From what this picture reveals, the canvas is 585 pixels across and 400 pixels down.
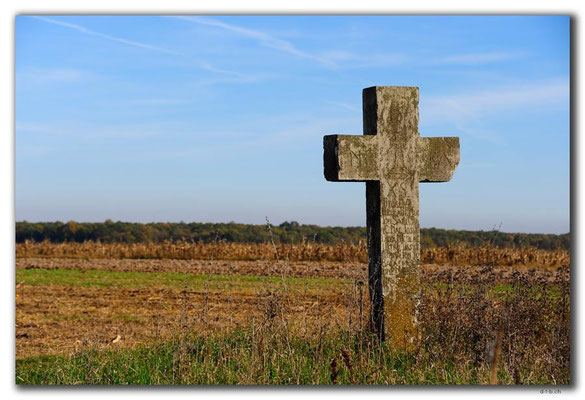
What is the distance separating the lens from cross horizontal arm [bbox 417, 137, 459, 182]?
6867mm

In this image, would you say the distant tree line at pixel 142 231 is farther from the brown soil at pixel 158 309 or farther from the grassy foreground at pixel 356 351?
the grassy foreground at pixel 356 351

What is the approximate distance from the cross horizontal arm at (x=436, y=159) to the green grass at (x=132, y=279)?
33.2 feet

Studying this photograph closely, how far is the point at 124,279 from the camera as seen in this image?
20031 mm

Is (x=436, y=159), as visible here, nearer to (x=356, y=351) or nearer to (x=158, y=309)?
(x=356, y=351)

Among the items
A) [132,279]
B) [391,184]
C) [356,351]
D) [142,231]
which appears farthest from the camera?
[142,231]

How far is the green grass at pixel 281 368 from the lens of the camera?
5.64 m

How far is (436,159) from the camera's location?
22.7 ft

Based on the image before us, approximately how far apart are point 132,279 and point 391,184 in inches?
590

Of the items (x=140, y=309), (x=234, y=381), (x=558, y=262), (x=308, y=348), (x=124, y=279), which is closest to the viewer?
(x=234, y=381)

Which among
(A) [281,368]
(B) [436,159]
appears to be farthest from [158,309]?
(B) [436,159]

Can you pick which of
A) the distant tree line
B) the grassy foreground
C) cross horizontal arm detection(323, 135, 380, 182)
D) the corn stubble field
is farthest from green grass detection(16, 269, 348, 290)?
the distant tree line

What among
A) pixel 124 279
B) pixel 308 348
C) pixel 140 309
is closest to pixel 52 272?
pixel 124 279
